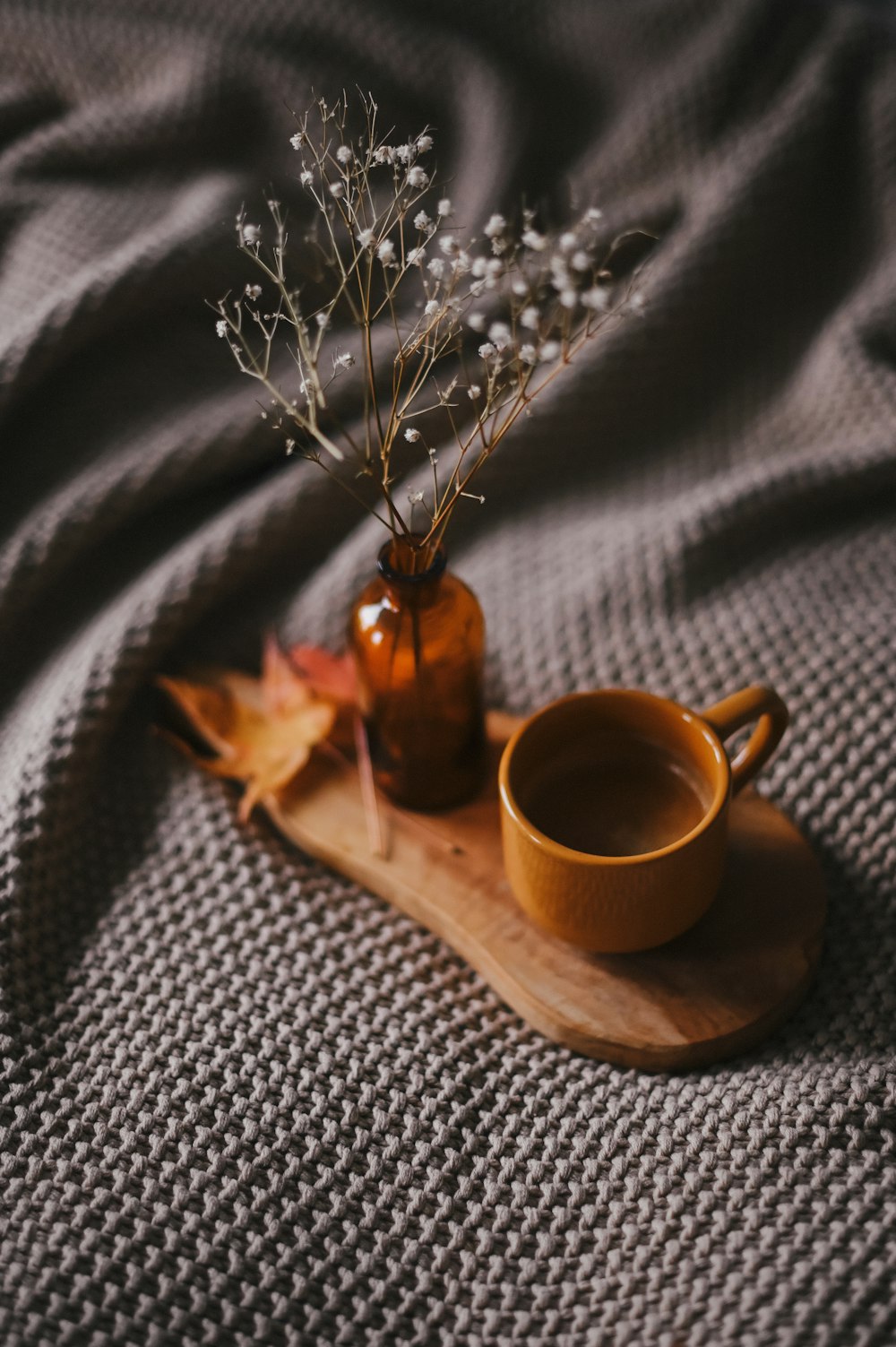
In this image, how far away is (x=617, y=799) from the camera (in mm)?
650

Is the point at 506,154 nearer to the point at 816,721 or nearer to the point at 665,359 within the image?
the point at 665,359

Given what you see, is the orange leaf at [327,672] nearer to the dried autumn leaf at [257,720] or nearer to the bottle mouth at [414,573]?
the dried autumn leaf at [257,720]

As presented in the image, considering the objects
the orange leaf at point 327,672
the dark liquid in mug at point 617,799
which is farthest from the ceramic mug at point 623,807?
the orange leaf at point 327,672

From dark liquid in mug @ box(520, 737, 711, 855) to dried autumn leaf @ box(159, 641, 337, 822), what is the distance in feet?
0.66

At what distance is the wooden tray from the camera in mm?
620

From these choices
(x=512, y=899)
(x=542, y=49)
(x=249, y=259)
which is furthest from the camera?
(x=542, y=49)

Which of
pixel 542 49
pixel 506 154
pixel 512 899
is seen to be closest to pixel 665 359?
pixel 506 154

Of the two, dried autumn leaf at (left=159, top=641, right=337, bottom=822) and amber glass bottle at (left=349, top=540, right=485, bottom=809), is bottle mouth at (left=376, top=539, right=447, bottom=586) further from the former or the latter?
dried autumn leaf at (left=159, top=641, right=337, bottom=822)

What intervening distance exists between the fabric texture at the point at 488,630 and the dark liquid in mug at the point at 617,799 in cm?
13

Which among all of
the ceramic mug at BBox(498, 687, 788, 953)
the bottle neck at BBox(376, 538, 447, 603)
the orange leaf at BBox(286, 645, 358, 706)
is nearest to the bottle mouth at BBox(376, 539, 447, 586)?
the bottle neck at BBox(376, 538, 447, 603)

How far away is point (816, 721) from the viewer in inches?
29.1

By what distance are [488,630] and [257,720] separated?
0.20 m

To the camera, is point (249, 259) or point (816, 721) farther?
point (249, 259)

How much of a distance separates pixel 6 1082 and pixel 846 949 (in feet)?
1.72
